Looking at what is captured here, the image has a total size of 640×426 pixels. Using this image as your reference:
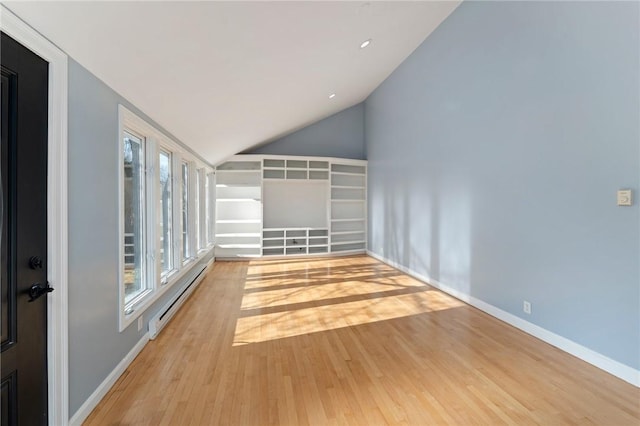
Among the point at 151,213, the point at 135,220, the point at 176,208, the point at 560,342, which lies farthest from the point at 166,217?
the point at 560,342

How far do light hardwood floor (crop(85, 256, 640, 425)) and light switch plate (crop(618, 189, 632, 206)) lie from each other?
128 centimetres

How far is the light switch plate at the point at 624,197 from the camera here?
92.5 inches

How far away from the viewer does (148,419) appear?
76.0 inches

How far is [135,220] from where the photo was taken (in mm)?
3070

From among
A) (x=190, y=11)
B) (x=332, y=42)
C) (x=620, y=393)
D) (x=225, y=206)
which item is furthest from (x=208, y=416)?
(x=225, y=206)

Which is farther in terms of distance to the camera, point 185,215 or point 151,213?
point 185,215

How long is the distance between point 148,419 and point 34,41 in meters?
2.05

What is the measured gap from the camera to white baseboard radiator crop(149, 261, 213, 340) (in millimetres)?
3089

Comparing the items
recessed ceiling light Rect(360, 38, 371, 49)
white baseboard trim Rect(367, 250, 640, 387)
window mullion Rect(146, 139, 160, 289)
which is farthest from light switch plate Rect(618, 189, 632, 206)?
window mullion Rect(146, 139, 160, 289)

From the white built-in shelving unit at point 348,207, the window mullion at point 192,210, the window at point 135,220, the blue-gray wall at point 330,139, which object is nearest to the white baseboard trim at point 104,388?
the window at point 135,220

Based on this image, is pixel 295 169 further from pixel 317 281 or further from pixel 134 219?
pixel 134 219

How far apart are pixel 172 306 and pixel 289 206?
4591 millimetres

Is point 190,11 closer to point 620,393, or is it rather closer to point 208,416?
point 208,416

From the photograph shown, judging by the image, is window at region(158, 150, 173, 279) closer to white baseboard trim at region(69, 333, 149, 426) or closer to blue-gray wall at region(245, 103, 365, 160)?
white baseboard trim at region(69, 333, 149, 426)
